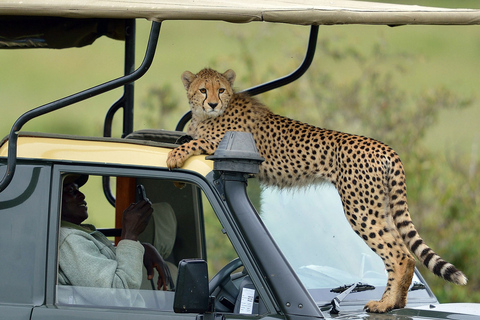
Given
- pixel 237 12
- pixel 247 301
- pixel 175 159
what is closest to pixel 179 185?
pixel 175 159

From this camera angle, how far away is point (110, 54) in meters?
11.5

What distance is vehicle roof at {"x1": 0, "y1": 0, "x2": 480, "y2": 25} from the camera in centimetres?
264

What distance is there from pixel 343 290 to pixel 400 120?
4.54m

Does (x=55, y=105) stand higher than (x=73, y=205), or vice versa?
(x=55, y=105)

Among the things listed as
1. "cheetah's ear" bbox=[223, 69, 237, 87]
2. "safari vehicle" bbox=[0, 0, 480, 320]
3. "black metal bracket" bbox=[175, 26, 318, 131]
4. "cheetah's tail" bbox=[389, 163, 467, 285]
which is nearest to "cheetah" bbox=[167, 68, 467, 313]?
"cheetah's tail" bbox=[389, 163, 467, 285]

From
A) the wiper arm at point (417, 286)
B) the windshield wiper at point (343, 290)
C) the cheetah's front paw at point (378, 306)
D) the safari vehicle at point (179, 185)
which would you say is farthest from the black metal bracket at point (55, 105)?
the wiper arm at point (417, 286)

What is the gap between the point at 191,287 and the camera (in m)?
2.38

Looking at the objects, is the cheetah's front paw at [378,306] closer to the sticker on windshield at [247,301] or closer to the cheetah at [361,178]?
the cheetah at [361,178]

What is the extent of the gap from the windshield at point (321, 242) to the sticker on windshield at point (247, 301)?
15.2 inches

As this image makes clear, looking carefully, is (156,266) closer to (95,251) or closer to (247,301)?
(95,251)

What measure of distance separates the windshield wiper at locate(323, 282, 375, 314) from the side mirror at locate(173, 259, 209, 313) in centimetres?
57

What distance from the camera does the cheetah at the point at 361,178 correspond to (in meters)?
3.03

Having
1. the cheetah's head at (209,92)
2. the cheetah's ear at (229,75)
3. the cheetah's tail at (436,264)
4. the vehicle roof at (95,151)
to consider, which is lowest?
the cheetah's tail at (436,264)

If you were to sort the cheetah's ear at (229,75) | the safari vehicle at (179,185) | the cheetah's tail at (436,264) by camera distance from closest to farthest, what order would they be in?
the safari vehicle at (179,185)
the cheetah's tail at (436,264)
the cheetah's ear at (229,75)
